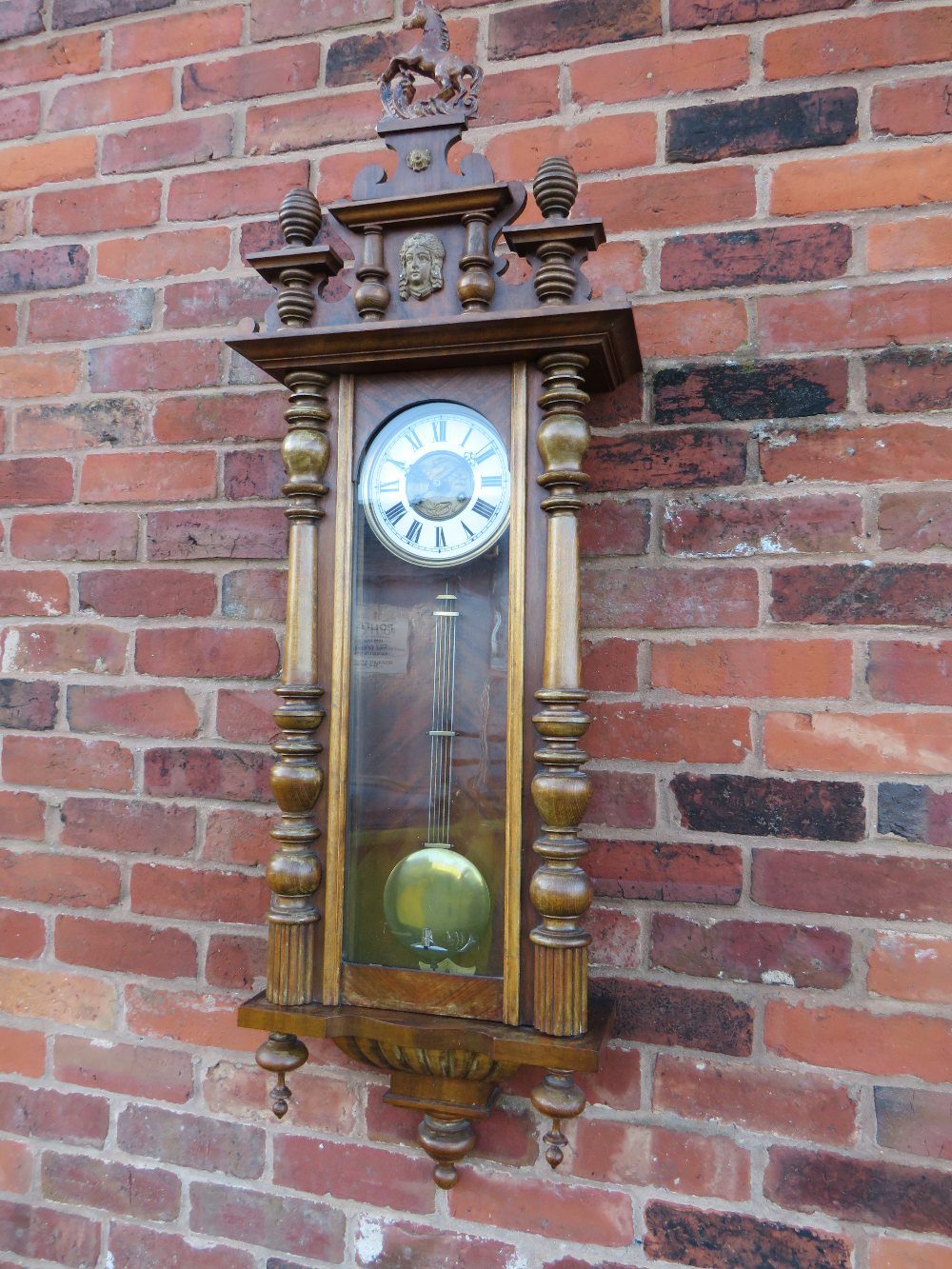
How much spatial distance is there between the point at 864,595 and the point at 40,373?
1.13 m

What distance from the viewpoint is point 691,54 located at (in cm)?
103

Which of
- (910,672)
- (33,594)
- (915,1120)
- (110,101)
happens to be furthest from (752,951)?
(110,101)

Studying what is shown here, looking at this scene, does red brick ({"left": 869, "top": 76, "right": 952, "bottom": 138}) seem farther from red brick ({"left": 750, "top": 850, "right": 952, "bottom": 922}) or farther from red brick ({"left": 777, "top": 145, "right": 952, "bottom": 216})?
red brick ({"left": 750, "top": 850, "right": 952, "bottom": 922})

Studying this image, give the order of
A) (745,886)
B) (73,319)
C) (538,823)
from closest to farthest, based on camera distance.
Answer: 1. (538,823)
2. (745,886)
3. (73,319)

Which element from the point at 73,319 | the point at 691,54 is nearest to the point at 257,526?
the point at 73,319

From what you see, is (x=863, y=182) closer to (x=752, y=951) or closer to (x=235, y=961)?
(x=752, y=951)

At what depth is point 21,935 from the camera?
3.96ft

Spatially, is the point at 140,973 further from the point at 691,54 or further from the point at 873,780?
the point at 691,54

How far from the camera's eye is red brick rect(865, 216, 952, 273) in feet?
3.16

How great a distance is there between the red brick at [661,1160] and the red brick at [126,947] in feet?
1.76

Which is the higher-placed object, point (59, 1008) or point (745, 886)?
point (745, 886)

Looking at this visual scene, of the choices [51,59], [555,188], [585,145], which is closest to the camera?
[555,188]

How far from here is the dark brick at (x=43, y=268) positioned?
4.07 feet

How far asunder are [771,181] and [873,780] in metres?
0.69
